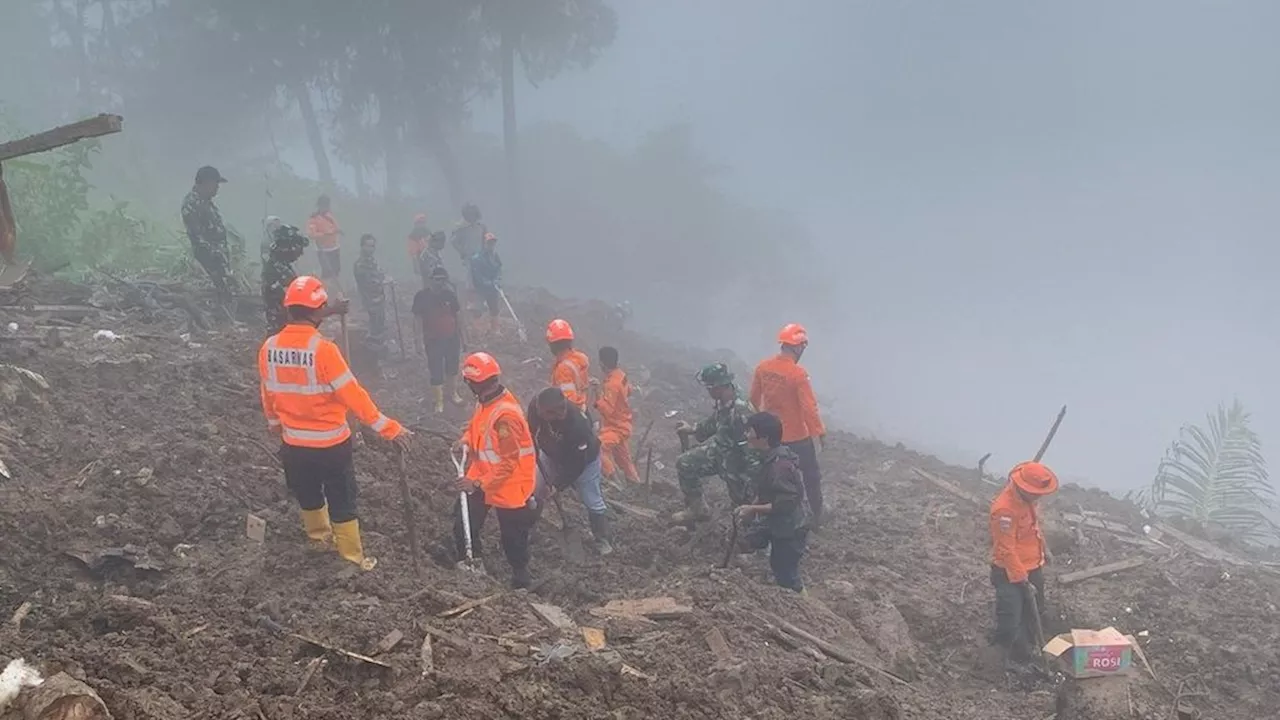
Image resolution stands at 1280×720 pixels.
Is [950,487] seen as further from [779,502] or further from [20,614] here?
[20,614]

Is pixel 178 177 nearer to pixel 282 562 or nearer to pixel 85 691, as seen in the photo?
pixel 282 562

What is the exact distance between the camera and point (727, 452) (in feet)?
26.3

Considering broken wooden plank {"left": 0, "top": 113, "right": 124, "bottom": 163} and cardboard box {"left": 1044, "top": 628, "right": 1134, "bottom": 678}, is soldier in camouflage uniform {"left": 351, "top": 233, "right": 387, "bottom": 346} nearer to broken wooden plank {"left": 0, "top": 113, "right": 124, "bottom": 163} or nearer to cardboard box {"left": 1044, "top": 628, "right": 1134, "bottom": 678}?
broken wooden plank {"left": 0, "top": 113, "right": 124, "bottom": 163}

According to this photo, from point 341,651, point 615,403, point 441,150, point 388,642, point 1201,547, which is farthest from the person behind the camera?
point 441,150

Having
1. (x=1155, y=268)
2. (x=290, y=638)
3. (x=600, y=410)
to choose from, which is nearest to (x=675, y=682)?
(x=290, y=638)

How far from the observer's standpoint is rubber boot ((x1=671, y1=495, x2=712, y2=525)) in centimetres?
834

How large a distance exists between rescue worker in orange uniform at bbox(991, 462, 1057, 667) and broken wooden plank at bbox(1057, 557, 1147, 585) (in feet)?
5.43

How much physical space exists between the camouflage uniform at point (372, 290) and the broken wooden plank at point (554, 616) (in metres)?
8.54

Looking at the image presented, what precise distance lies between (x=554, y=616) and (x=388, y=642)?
3.94 feet

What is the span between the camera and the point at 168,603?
464 cm

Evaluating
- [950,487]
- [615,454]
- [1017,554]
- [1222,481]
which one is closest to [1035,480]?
[1017,554]

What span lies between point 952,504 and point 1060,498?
7.54 feet

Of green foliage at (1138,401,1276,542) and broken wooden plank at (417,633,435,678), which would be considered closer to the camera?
broken wooden plank at (417,633,435,678)

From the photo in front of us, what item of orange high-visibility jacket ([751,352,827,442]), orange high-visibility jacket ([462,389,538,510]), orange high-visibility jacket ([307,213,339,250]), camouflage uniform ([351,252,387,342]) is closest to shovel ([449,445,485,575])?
orange high-visibility jacket ([462,389,538,510])
